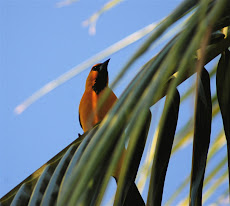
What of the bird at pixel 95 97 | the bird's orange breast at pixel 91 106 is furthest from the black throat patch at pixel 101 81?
the bird's orange breast at pixel 91 106

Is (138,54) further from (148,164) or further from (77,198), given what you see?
(148,164)

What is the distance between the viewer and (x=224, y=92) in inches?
17.9

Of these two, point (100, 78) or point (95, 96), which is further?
point (100, 78)

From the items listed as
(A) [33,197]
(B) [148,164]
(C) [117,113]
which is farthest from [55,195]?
(B) [148,164]

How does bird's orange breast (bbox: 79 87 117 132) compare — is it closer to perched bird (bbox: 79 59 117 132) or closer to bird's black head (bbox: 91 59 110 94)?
perched bird (bbox: 79 59 117 132)

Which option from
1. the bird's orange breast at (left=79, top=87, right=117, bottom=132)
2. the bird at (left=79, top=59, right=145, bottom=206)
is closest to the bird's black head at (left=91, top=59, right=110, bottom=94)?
the bird at (left=79, top=59, right=145, bottom=206)

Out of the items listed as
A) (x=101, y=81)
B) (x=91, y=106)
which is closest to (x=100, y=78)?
(x=101, y=81)

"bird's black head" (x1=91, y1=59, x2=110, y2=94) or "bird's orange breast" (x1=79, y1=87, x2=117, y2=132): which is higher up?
"bird's black head" (x1=91, y1=59, x2=110, y2=94)

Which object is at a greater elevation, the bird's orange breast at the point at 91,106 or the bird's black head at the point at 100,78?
the bird's black head at the point at 100,78

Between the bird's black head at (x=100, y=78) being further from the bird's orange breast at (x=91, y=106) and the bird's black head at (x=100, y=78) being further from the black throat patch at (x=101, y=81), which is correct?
the bird's orange breast at (x=91, y=106)

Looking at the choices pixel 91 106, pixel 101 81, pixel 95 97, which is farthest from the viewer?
pixel 101 81

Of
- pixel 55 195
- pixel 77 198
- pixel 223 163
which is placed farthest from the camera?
→ pixel 223 163

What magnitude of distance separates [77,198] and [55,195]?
0.16m

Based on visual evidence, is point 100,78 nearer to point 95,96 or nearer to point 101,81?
point 101,81
